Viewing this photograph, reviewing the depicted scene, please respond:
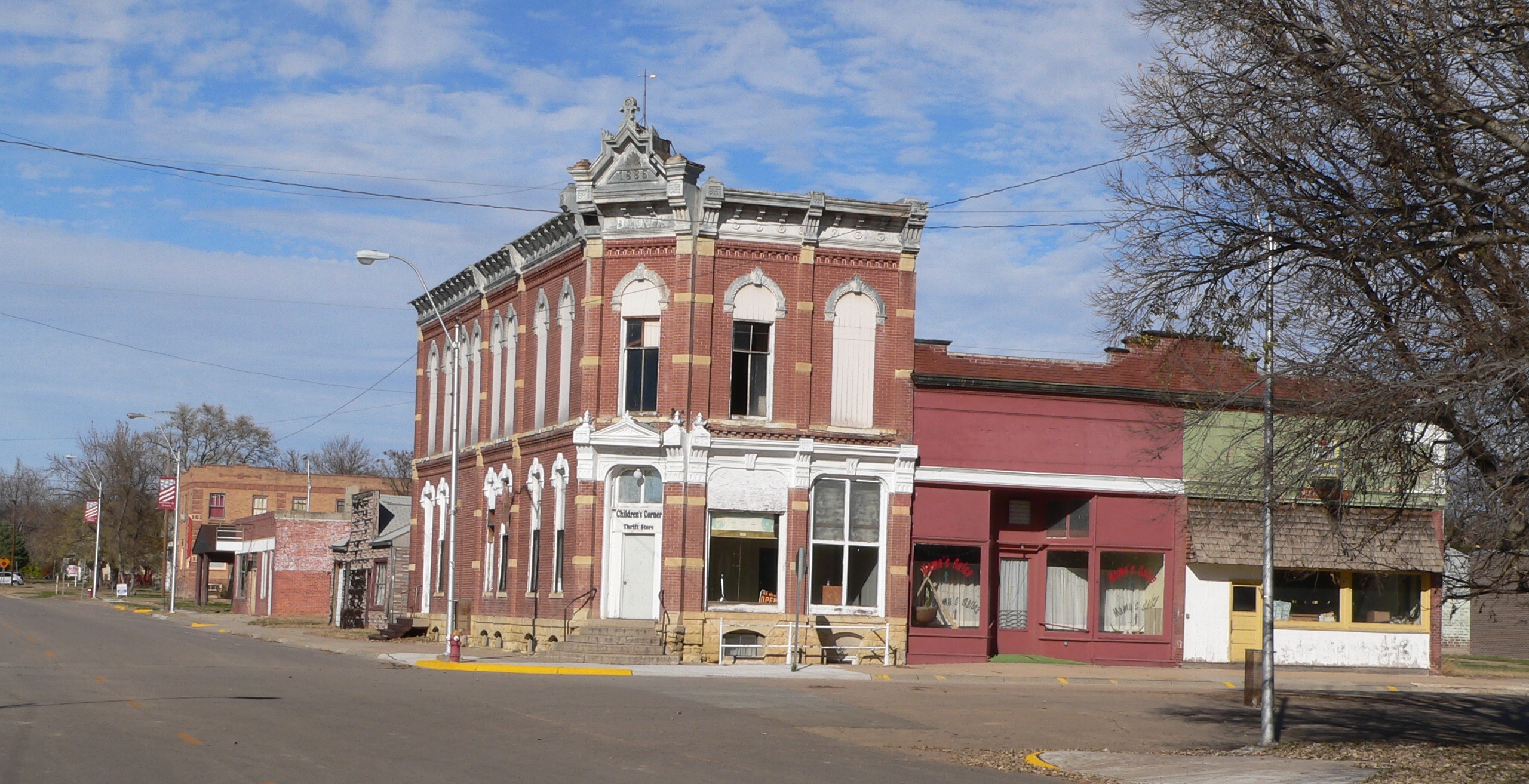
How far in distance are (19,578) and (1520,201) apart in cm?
12452

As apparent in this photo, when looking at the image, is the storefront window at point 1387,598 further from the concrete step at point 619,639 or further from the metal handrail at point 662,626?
the concrete step at point 619,639

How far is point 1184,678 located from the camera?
102ft

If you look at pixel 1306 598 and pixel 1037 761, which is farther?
pixel 1306 598

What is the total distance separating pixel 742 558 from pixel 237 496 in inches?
2847

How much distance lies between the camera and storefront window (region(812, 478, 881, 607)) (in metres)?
32.3

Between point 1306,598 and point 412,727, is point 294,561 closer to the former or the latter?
point 1306,598

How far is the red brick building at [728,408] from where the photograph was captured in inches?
1250

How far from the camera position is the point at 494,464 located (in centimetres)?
3819

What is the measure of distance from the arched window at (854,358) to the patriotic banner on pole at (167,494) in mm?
39424

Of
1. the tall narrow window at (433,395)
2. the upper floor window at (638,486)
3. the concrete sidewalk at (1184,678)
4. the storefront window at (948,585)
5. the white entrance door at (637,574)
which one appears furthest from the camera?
the tall narrow window at (433,395)

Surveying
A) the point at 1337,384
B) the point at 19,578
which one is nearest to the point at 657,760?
the point at 1337,384

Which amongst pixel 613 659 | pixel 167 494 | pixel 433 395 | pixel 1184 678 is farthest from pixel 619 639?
pixel 167 494

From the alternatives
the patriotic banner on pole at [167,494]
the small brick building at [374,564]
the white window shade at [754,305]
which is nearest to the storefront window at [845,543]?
the white window shade at [754,305]

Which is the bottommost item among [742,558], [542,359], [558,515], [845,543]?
[742,558]
